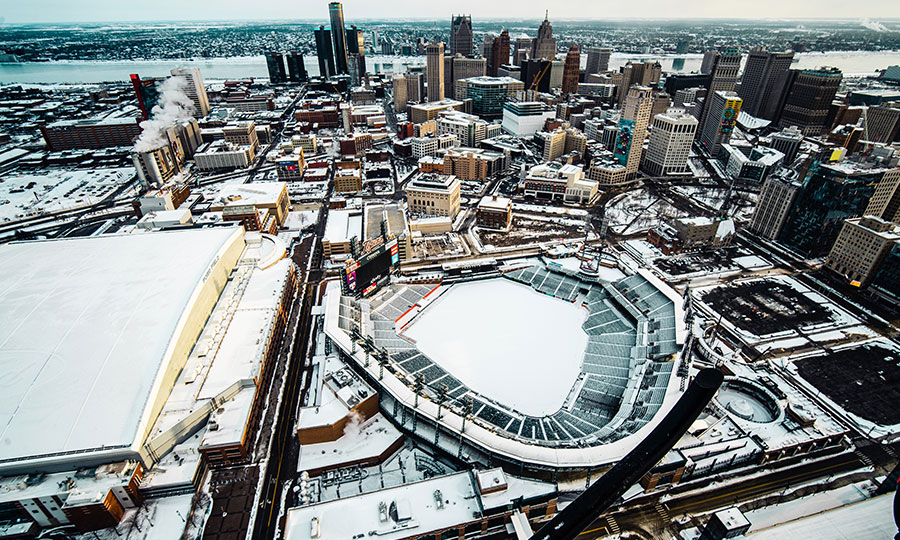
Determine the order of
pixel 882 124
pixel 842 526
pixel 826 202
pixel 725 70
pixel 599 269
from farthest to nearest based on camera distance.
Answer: pixel 725 70, pixel 882 124, pixel 826 202, pixel 599 269, pixel 842 526

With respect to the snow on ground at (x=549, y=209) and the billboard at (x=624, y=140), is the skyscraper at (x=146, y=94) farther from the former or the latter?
the billboard at (x=624, y=140)

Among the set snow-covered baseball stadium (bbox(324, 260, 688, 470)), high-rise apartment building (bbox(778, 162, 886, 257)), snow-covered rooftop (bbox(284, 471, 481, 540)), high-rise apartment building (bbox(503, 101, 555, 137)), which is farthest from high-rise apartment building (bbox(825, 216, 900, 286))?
high-rise apartment building (bbox(503, 101, 555, 137))

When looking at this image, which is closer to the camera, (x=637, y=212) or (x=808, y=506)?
(x=808, y=506)

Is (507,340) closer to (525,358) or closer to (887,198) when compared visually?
(525,358)

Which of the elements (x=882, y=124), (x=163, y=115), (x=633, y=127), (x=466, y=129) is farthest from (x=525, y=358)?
(x=882, y=124)

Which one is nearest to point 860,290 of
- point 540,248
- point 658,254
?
point 658,254

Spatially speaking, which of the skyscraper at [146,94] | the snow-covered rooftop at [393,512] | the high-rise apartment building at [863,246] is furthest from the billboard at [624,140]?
the skyscraper at [146,94]
